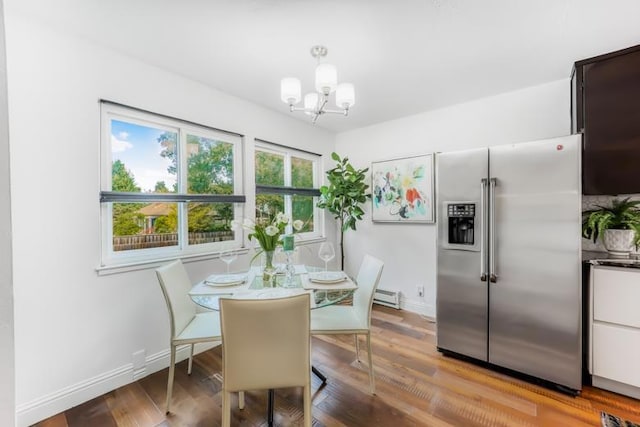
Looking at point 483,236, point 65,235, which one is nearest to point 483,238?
point 483,236

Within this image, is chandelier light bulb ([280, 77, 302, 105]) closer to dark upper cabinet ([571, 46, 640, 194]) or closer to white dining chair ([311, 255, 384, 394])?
white dining chair ([311, 255, 384, 394])

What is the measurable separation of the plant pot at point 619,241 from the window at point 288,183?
2.98 metres

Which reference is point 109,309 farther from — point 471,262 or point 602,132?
point 602,132

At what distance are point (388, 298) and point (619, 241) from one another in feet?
7.43

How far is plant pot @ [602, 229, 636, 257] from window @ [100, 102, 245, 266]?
10.6ft

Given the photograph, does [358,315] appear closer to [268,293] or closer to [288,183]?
[268,293]

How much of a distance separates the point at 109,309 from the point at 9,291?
1.72 m

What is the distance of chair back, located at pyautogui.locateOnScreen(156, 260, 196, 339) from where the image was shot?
5.79 feet

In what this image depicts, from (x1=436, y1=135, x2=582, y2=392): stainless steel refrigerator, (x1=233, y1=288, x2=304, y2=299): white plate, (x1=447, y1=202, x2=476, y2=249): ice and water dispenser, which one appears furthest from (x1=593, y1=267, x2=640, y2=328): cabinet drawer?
(x1=233, y1=288, x2=304, y2=299): white plate

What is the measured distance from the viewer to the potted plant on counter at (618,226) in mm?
2010

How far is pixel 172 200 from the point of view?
92.4 inches

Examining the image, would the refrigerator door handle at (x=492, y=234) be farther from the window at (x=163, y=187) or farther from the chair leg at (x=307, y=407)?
the window at (x=163, y=187)

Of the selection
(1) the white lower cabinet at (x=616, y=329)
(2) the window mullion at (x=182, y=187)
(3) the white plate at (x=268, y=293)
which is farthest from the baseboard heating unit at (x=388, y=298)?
(2) the window mullion at (x=182, y=187)

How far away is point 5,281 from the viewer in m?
0.58
